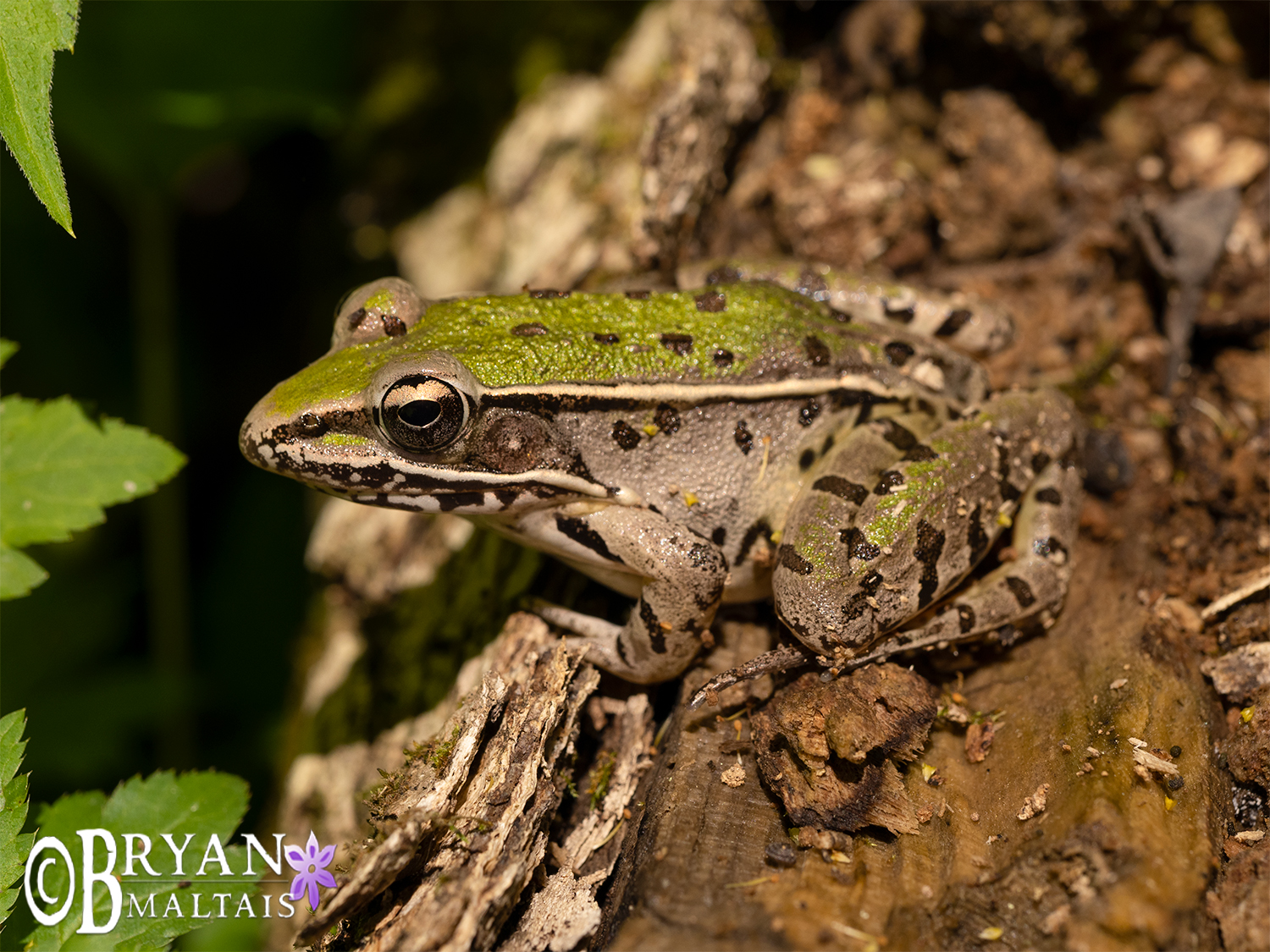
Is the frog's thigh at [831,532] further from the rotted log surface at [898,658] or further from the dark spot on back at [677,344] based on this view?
the dark spot on back at [677,344]

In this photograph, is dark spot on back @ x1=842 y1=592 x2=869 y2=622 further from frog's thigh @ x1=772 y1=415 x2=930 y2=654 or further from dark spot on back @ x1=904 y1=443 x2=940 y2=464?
dark spot on back @ x1=904 y1=443 x2=940 y2=464

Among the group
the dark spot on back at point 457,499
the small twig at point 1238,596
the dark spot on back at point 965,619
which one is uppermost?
the dark spot on back at point 457,499

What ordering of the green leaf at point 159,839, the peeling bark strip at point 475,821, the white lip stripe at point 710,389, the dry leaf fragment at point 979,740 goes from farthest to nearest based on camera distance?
1. the white lip stripe at point 710,389
2. the dry leaf fragment at point 979,740
3. the green leaf at point 159,839
4. the peeling bark strip at point 475,821

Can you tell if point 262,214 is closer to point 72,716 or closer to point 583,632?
point 72,716

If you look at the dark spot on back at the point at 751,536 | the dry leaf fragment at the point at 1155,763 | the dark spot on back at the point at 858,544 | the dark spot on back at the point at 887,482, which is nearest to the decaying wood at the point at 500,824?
the dark spot on back at the point at 751,536

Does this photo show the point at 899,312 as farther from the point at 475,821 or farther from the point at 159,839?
the point at 159,839

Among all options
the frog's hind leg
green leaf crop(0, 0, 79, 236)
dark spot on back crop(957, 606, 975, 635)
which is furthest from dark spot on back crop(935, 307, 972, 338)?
green leaf crop(0, 0, 79, 236)

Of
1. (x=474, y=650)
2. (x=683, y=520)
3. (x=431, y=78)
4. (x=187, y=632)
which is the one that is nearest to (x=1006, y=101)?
(x=683, y=520)
